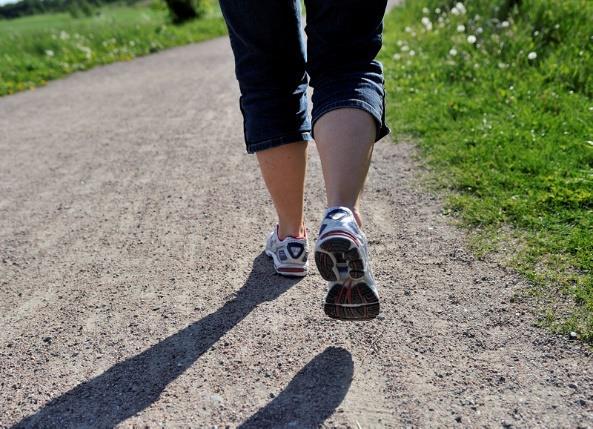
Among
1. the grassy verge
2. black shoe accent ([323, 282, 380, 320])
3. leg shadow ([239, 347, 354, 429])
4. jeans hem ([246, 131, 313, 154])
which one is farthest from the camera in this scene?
the grassy verge

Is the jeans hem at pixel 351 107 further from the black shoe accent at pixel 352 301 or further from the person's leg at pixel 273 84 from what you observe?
the black shoe accent at pixel 352 301

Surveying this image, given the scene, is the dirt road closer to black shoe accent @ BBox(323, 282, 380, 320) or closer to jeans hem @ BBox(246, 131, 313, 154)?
black shoe accent @ BBox(323, 282, 380, 320)

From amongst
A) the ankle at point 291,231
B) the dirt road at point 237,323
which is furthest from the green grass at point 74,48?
the ankle at point 291,231

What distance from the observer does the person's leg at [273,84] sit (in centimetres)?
199

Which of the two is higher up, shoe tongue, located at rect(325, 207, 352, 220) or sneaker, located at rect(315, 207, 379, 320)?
shoe tongue, located at rect(325, 207, 352, 220)

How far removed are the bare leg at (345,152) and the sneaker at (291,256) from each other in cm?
58

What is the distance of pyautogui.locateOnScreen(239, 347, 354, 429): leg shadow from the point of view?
1.65 m

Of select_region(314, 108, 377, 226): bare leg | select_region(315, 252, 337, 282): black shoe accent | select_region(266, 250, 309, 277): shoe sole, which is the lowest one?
select_region(266, 250, 309, 277): shoe sole

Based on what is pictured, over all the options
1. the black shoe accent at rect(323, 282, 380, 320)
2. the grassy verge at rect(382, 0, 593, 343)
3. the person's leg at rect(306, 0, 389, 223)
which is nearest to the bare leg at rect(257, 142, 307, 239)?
the person's leg at rect(306, 0, 389, 223)

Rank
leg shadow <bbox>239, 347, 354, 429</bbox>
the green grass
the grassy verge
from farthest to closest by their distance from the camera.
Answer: the green grass < the grassy verge < leg shadow <bbox>239, 347, 354, 429</bbox>

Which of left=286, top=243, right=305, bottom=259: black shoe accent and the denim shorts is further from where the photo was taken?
left=286, top=243, right=305, bottom=259: black shoe accent

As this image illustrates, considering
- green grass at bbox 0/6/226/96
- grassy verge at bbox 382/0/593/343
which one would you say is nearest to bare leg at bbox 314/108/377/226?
grassy verge at bbox 382/0/593/343

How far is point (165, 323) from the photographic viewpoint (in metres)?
2.21

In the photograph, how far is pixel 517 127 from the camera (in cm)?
388
